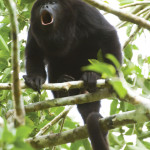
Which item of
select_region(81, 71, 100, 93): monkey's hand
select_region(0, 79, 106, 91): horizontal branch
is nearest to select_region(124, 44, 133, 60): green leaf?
select_region(81, 71, 100, 93): monkey's hand

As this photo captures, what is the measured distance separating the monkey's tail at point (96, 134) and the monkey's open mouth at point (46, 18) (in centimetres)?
107

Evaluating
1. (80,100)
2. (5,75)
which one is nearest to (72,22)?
(5,75)

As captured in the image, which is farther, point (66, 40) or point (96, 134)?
point (66, 40)

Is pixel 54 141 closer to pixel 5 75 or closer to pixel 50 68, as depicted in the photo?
pixel 5 75

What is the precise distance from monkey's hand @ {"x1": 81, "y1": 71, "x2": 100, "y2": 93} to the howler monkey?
0.37m

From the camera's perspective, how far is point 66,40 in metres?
2.96

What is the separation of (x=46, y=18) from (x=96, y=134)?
4.31ft

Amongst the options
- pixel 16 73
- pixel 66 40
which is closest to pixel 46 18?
pixel 66 40

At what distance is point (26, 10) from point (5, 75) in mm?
658

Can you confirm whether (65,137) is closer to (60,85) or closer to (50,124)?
(50,124)

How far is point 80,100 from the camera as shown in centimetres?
200

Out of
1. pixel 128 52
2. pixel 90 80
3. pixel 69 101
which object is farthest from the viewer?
pixel 128 52

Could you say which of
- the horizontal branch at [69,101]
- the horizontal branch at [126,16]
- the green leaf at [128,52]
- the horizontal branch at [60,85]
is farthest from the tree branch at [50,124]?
the horizontal branch at [126,16]

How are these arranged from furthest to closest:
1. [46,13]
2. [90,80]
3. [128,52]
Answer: [46,13], [128,52], [90,80]
